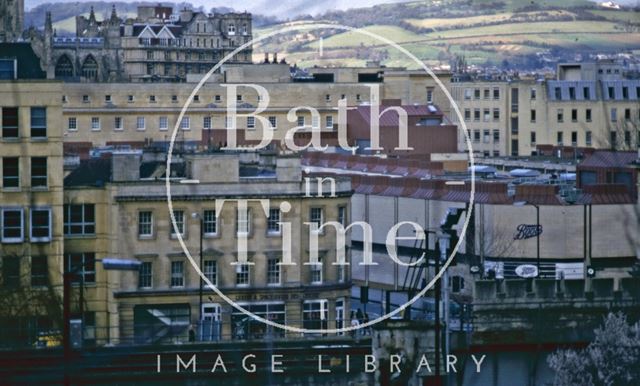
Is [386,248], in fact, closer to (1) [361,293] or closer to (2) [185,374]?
(1) [361,293]

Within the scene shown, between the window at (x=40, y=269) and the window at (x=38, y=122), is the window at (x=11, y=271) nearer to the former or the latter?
the window at (x=40, y=269)

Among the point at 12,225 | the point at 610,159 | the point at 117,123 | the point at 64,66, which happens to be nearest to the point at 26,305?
the point at 12,225

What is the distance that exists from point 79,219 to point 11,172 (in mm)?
1382

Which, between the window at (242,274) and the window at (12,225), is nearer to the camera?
the window at (12,225)

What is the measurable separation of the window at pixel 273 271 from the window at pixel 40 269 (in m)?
4.07

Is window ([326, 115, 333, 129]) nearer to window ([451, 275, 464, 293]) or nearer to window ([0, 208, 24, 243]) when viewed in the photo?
window ([451, 275, 464, 293])

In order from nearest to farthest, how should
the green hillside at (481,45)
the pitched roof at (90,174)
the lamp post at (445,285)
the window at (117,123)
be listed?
the lamp post at (445,285) < the pitched roof at (90,174) < the window at (117,123) < the green hillside at (481,45)

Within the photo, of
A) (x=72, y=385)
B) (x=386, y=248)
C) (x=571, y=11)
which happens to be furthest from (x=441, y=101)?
(x=571, y=11)

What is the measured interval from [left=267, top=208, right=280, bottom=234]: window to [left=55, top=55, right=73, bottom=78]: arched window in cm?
9210

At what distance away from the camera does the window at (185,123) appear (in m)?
81.3

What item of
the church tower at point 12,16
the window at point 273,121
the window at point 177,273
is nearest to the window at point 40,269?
the window at point 177,273

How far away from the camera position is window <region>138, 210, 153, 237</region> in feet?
130

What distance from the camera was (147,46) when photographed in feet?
468

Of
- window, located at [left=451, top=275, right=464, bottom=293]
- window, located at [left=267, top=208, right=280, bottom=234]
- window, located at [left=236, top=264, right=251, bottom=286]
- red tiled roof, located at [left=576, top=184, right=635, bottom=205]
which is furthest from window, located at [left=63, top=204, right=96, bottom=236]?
red tiled roof, located at [left=576, top=184, right=635, bottom=205]
